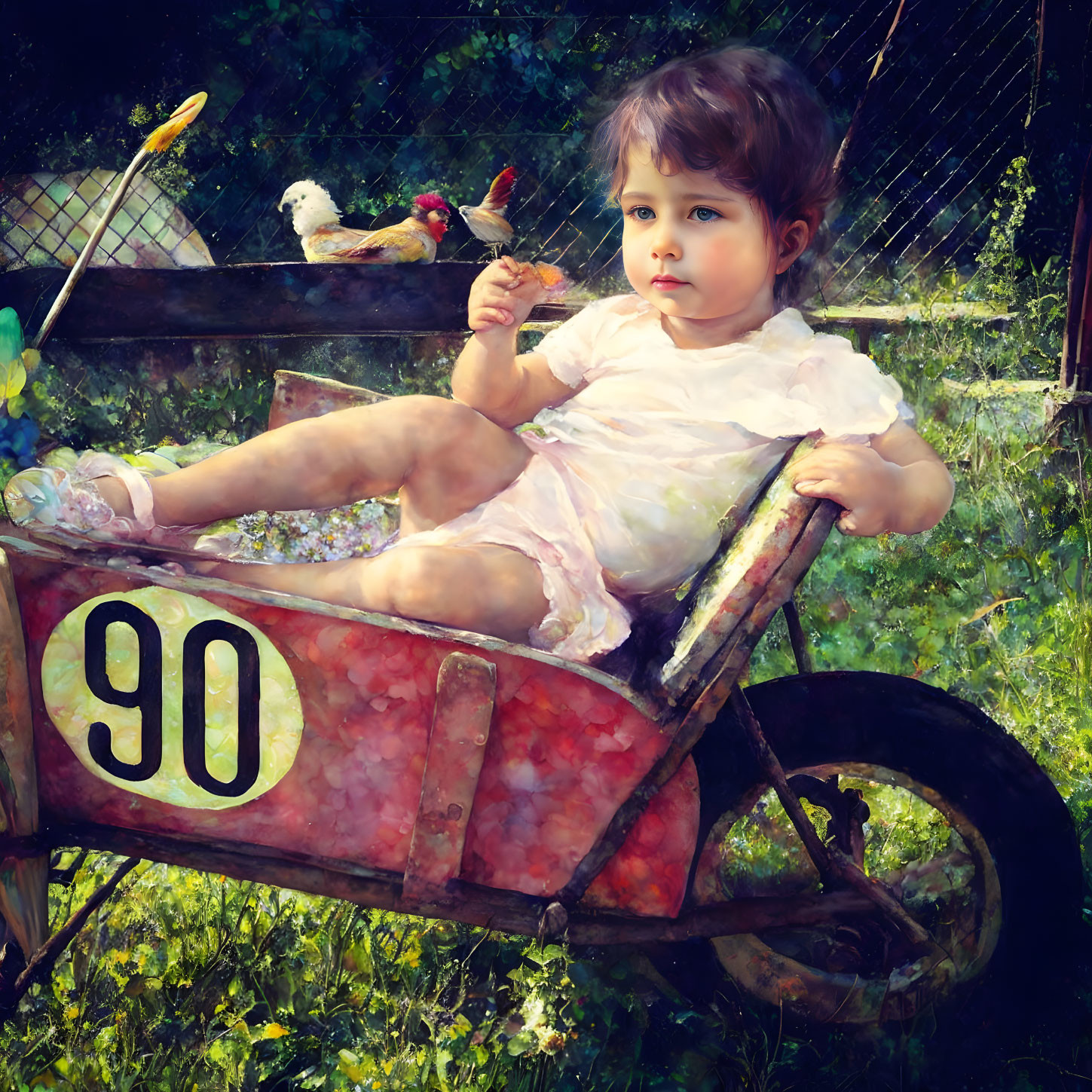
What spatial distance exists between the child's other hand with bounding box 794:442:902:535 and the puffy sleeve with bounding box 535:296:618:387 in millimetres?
425

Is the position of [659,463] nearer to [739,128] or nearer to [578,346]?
[578,346]

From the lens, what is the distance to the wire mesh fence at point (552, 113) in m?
1.55

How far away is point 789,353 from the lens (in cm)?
148


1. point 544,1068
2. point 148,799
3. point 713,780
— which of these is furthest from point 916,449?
point 148,799

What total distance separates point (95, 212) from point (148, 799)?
3.32ft

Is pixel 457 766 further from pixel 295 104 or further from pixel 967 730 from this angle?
pixel 295 104

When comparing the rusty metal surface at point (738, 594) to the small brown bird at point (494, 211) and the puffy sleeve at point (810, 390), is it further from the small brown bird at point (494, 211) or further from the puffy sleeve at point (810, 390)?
the small brown bird at point (494, 211)

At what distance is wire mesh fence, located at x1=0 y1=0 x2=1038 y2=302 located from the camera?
155 cm

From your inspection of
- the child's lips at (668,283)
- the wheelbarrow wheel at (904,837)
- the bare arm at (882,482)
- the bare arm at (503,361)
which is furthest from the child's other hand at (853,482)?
the bare arm at (503,361)

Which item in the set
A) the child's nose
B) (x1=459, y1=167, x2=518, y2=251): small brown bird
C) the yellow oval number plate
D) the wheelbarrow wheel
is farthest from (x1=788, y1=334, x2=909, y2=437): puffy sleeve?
the yellow oval number plate

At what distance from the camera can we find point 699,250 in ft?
4.77

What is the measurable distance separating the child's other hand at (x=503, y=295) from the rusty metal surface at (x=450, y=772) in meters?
0.55

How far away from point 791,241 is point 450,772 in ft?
3.11

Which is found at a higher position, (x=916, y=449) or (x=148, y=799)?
(x=916, y=449)
